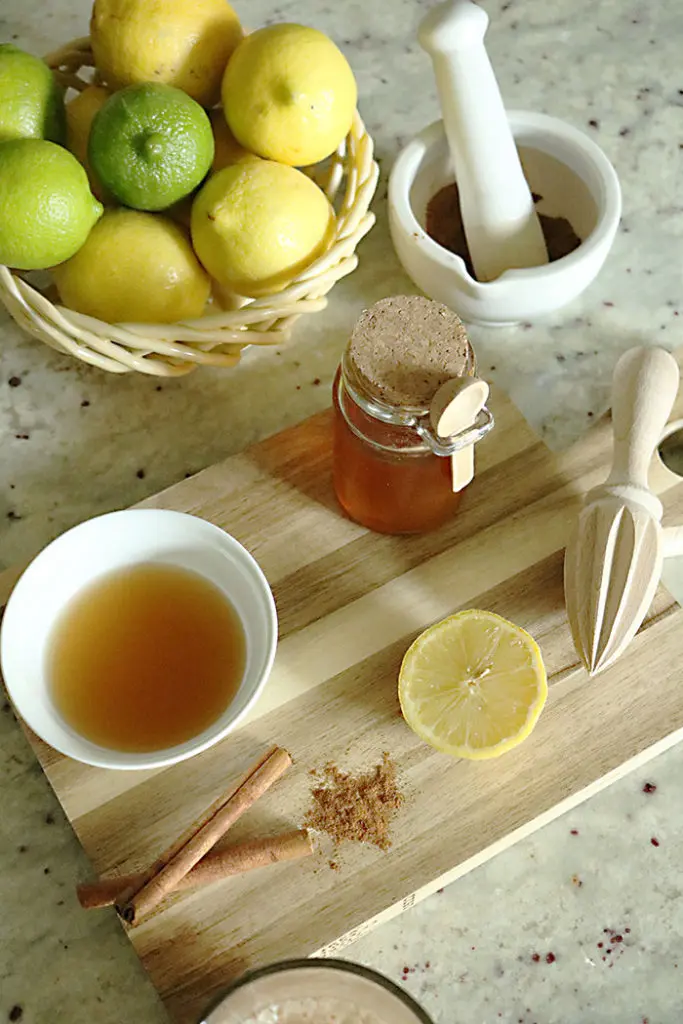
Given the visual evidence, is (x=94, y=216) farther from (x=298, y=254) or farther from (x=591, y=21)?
(x=591, y=21)

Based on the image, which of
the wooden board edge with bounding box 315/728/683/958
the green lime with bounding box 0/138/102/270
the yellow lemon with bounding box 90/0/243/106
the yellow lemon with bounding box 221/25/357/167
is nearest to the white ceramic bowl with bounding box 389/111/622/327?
the yellow lemon with bounding box 221/25/357/167

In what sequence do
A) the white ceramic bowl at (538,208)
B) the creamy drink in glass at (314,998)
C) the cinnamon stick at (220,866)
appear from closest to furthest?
1. the creamy drink in glass at (314,998)
2. the cinnamon stick at (220,866)
3. the white ceramic bowl at (538,208)

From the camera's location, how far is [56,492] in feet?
3.78

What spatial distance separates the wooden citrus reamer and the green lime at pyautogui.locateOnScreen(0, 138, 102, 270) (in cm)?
53

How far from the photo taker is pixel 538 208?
1.23 meters

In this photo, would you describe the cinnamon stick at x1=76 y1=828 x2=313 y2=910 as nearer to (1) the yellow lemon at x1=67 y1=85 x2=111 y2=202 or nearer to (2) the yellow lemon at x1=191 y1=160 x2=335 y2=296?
(2) the yellow lemon at x1=191 y1=160 x2=335 y2=296

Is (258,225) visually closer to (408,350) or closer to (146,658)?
(408,350)

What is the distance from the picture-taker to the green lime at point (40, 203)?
39.3 inches

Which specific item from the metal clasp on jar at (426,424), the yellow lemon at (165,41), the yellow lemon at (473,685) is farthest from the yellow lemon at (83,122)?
the yellow lemon at (473,685)

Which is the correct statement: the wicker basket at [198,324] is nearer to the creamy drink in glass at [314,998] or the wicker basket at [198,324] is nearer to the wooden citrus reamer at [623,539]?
the wooden citrus reamer at [623,539]

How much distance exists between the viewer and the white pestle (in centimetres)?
104

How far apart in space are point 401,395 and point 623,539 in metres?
0.24

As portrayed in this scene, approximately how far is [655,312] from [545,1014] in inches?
28.8

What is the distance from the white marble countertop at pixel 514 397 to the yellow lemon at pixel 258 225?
16 centimetres
